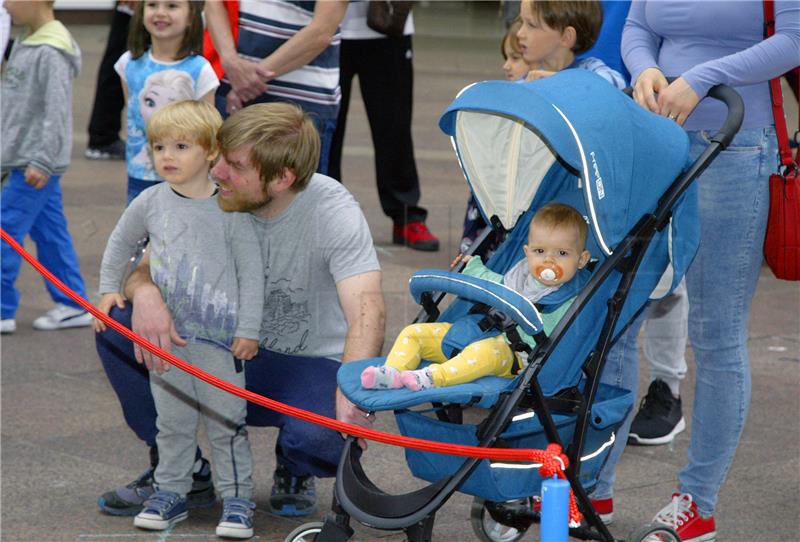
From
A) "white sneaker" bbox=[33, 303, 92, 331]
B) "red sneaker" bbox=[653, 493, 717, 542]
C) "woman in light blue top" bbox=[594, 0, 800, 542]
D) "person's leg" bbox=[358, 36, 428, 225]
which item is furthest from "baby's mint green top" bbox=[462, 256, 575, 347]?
"person's leg" bbox=[358, 36, 428, 225]

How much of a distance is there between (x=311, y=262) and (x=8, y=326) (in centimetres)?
287

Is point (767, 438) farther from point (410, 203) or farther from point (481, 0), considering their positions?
point (481, 0)

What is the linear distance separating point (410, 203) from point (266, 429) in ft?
10.8

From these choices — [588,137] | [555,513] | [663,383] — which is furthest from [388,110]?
[555,513]

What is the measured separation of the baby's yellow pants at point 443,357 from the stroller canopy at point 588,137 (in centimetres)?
41

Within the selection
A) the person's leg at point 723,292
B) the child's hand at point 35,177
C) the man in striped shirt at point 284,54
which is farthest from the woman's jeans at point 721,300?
the child's hand at point 35,177

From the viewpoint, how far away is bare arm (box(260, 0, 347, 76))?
5328 mm

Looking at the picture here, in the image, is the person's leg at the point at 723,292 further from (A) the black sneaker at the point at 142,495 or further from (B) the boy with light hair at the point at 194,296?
(A) the black sneaker at the point at 142,495

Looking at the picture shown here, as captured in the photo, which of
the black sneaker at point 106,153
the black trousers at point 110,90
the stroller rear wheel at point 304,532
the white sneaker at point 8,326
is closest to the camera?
the stroller rear wheel at point 304,532

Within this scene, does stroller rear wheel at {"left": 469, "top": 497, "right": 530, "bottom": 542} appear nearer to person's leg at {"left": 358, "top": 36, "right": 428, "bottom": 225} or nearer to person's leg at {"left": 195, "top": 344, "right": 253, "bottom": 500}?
person's leg at {"left": 195, "top": 344, "right": 253, "bottom": 500}

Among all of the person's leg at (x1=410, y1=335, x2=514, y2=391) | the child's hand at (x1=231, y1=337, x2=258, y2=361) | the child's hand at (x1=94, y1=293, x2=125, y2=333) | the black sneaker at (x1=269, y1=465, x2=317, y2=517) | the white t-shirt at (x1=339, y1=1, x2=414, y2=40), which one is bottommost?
the black sneaker at (x1=269, y1=465, x2=317, y2=517)

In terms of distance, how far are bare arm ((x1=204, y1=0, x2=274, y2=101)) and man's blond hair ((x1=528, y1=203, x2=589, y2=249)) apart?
192 centimetres

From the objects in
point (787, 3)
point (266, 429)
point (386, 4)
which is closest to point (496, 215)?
point (787, 3)

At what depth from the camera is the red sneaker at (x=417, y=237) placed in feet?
26.7
